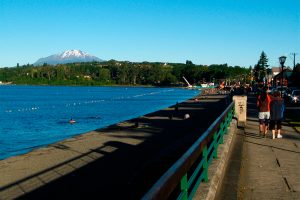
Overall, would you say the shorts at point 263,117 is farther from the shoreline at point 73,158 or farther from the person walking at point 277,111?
the shoreline at point 73,158

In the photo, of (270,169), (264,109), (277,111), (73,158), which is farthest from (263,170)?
(73,158)

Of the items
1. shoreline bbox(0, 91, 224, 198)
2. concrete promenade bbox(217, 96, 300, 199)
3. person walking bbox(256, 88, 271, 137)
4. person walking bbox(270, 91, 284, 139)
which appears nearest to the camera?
concrete promenade bbox(217, 96, 300, 199)

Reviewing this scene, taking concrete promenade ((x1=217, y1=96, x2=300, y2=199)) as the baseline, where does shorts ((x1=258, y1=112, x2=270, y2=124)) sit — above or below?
above

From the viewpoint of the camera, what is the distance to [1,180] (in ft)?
40.0

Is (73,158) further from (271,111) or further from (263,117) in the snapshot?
(271,111)

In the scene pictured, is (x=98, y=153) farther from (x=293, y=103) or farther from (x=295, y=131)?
(x=293, y=103)

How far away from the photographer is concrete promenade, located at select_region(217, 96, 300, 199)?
748 centimetres

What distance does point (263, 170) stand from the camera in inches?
374

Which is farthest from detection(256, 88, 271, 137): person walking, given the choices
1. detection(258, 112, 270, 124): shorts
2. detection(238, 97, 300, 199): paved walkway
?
detection(238, 97, 300, 199): paved walkway

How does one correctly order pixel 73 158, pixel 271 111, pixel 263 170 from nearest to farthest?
pixel 263 170 < pixel 73 158 < pixel 271 111

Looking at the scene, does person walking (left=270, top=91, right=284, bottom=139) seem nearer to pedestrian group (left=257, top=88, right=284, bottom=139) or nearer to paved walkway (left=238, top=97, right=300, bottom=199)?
pedestrian group (left=257, top=88, right=284, bottom=139)

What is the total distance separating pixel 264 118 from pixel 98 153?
555 cm

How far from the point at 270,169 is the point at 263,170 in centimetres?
20

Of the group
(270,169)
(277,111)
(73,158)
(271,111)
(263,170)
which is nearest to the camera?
(263,170)
